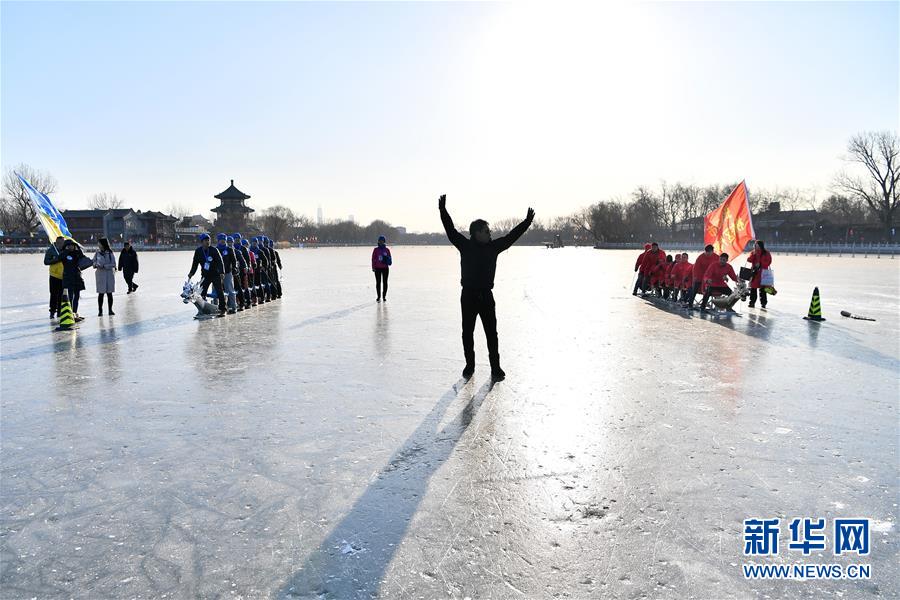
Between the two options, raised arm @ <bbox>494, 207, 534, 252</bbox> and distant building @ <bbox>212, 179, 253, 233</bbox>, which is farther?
distant building @ <bbox>212, 179, 253, 233</bbox>

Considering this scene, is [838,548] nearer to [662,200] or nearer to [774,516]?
[774,516]

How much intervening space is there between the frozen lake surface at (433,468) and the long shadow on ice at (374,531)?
0.01 m

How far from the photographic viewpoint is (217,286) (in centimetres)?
1192

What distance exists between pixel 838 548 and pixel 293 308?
1199 centimetres

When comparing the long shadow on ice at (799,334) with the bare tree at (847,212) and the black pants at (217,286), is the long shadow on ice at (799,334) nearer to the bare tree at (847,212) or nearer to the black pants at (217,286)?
the black pants at (217,286)

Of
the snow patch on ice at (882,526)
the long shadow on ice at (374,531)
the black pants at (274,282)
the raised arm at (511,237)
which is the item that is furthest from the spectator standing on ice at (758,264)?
the black pants at (274,282)

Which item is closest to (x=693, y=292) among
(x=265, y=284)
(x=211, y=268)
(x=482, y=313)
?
(x=482, y=313)

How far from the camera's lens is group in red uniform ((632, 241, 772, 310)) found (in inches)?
508

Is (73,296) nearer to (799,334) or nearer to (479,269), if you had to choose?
(479,269)

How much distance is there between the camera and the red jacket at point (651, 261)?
624 inches

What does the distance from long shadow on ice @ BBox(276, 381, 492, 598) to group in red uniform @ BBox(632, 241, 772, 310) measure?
10619 millimetres

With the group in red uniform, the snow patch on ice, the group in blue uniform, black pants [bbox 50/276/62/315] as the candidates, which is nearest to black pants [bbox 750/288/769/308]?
the group in red uniform

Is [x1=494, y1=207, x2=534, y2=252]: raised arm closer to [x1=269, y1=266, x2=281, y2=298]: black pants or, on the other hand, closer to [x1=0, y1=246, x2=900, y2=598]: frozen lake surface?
[x1=0, y1=246, x2=900, y2=598]: frozen lake surface

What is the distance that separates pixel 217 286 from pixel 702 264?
11274 mm
